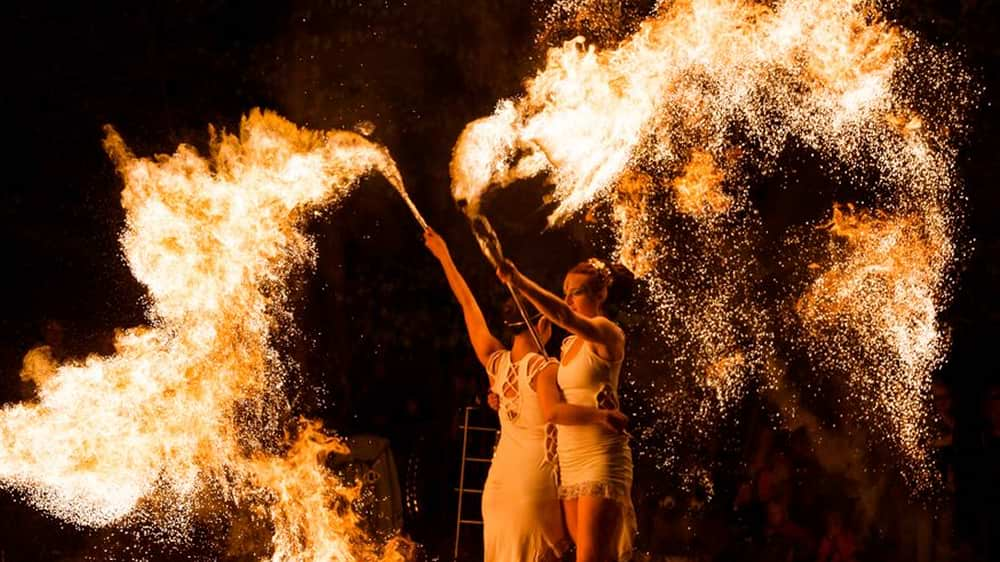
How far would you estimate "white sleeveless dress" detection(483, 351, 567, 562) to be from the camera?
16.5ft

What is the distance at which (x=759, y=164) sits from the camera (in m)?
9.47

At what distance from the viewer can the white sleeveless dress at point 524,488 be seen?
16.5ft

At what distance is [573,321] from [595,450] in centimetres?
55

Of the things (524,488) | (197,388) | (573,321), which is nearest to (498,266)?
(573,321)

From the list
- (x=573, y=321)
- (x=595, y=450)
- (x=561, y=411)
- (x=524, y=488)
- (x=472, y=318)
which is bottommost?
(x=524, y=488)

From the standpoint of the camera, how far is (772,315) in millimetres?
9602

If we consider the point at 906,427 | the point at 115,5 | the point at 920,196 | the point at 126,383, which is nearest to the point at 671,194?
the point at 920,196

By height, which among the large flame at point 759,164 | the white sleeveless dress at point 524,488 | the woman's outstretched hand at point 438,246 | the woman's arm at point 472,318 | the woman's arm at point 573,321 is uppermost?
the large flame at point 759,164

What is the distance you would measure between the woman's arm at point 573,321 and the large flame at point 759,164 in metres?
3.65

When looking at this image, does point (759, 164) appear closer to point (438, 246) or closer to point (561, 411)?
point (438, 246)

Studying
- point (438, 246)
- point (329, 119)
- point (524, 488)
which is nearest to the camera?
point (524, 488)

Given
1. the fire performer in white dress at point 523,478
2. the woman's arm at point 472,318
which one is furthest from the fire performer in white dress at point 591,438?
the woman's arm at point 472,318

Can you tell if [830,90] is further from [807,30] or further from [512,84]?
[512,84]

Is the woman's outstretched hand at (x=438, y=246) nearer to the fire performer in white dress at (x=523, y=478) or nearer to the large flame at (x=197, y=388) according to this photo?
the fire performer in white dress at (x=523, y=478)
